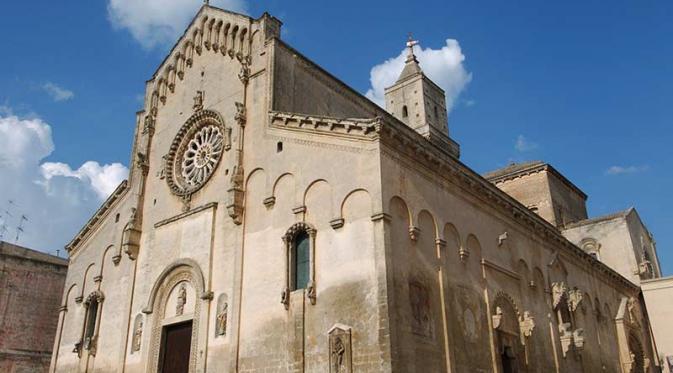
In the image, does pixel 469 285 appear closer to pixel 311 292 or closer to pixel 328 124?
pixel 311 292

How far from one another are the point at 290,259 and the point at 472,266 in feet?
21.1

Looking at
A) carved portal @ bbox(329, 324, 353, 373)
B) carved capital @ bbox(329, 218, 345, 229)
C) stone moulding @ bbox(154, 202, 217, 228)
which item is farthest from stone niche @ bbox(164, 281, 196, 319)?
carved portal @ bbox(329, 324, 353, 373)

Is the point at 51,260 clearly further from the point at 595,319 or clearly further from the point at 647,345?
the point at 647,345

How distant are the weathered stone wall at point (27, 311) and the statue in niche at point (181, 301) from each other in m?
12.4

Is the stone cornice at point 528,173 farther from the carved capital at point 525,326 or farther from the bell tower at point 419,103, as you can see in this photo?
the carved capital at point 525,326

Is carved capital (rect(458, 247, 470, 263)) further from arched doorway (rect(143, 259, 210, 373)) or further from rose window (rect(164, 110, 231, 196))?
rose window (rect(164, 110, 231, 196))

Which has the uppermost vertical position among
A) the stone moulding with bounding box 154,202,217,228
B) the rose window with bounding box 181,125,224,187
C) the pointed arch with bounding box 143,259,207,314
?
the rose window with bounding box 181,125,224,187

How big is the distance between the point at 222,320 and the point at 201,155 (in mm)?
6973

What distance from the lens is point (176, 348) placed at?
71.2 feet

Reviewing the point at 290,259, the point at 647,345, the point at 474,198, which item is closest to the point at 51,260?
the point at 290,259

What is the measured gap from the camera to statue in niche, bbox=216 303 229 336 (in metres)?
20.0

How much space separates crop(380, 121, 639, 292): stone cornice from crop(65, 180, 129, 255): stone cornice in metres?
11.7

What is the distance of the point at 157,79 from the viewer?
27859mm

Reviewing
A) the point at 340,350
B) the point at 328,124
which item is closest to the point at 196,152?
the point at 328,124
